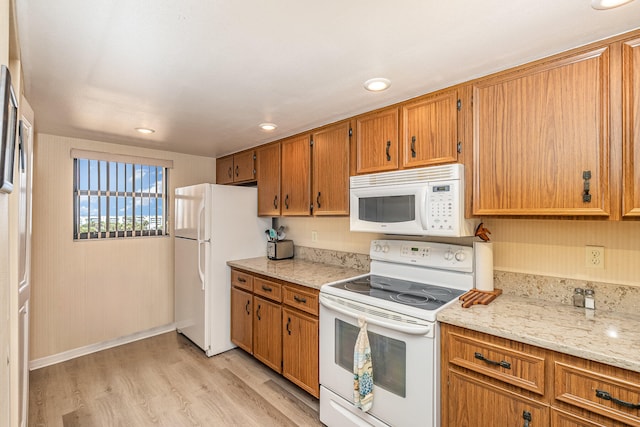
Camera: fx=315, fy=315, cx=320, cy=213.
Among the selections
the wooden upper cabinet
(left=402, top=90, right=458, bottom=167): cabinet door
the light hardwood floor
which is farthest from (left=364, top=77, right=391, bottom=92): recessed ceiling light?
the light hardwood floor

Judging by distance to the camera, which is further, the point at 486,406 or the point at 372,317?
the point at 372,317

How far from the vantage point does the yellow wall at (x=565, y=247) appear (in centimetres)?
157

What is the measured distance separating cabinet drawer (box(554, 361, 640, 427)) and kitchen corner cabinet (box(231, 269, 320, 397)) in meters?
1.38

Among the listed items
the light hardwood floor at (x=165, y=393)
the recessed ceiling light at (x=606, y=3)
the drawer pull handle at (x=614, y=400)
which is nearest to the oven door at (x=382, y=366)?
the light hardwood floor at (x=165, y=393)

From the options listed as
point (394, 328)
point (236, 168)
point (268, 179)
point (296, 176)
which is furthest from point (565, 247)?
point (236, 168)

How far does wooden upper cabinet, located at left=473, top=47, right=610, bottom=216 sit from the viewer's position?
54.5 inches

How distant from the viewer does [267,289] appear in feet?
8.75

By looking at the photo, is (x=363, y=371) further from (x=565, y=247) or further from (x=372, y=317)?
(x=565, y=247)

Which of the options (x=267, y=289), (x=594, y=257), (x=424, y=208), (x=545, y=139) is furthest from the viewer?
(x=267, y=289)

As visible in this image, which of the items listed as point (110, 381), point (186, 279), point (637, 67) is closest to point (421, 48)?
point (637, 67)

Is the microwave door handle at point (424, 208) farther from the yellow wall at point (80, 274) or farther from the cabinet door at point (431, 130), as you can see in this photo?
the yellow wall at point (80, 274)

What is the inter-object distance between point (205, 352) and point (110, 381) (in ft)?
2.54

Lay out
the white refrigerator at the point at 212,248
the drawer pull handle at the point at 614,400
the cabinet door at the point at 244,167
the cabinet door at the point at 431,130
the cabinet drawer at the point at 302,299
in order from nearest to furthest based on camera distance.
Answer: the drawer pull handle at the point at 614,400 → the cabinet door at the point at 431,130 → the cabinet drawer at the point at 302,299 → the white refrigerator at the point at 212,248 → the cabinet door at the point at 244,167

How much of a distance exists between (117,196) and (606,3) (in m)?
3.88
